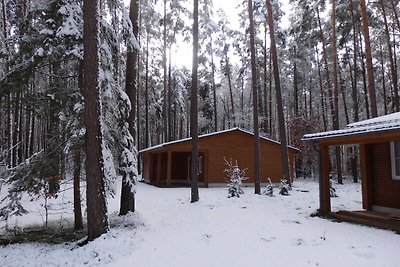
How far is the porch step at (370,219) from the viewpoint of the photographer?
8523 millimetres

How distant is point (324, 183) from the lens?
10867mm

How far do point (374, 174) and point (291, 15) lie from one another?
77.8 ft

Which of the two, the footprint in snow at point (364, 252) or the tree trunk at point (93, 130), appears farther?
the tree trunk at point (93, 130)

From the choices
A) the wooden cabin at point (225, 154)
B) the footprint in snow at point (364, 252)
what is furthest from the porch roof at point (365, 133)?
the wooden cabin at point (225, 154)

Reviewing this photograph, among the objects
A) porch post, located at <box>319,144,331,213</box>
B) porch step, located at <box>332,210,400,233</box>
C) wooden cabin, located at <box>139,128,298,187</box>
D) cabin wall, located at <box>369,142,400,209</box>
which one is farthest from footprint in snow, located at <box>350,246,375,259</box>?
wooden cabin, located at <box>139,128,298,187</box>

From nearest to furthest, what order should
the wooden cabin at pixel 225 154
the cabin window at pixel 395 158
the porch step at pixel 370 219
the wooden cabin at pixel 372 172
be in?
the porch step at pixel 370 219
the wooden cabin at pixel 372 172
the cabin window at pixel 395 158
the wooden cabin at pixel 225 154

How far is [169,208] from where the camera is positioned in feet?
41.8

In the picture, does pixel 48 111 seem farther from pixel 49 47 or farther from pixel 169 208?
pixel 169 208

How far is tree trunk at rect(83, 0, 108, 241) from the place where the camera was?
8.03 m

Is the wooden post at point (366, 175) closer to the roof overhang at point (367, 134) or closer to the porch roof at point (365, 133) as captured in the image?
the roof overhang at point (367, 134)

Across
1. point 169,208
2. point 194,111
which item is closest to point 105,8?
point 194,111

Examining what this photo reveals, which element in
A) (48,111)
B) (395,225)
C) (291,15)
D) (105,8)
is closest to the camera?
(395,225)

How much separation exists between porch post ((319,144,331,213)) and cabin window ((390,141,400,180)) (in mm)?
1882

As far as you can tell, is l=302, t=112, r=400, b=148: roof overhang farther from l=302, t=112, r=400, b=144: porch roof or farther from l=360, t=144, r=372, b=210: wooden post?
l=360, t=144, r=372, b=210: wooden post
